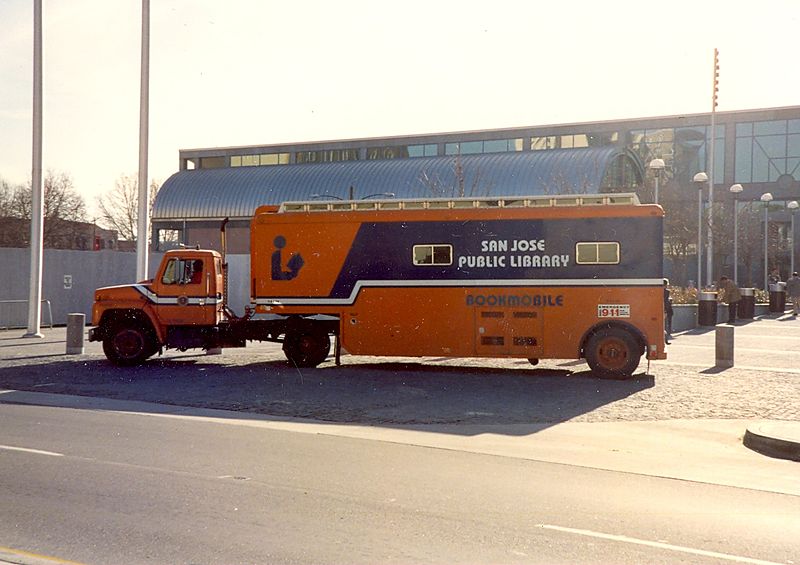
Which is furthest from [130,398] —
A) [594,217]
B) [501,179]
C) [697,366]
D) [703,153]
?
[703,153]

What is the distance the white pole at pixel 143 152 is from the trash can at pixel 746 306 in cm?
2662

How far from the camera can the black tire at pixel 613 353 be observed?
1862 cm

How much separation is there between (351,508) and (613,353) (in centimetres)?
1180

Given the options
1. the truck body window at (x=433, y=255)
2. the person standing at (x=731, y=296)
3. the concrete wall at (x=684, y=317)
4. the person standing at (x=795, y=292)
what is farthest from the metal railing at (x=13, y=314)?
the person standing at (x=795, y=292)

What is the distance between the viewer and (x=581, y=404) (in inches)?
616

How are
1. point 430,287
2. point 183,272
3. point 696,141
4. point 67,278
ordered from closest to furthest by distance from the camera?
point 430,287 → point 183,272 → point 67,278 → point 696,141

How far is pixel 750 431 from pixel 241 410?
7299 mm

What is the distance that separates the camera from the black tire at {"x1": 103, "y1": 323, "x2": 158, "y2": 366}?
21.2 m

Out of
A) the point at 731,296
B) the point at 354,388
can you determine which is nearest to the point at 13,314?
the point at 354,388

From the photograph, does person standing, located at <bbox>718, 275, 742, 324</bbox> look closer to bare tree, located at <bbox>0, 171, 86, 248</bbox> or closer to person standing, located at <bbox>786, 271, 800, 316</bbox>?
person standing, located at <bbox>786, 271, 800, 316</bbox>

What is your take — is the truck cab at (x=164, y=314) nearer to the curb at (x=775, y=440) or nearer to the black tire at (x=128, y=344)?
the black tire at (x=128, y=344)

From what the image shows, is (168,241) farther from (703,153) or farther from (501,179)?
(703,153)

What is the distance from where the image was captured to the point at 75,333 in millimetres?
23438

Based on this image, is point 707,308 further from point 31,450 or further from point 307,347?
point 31,450
